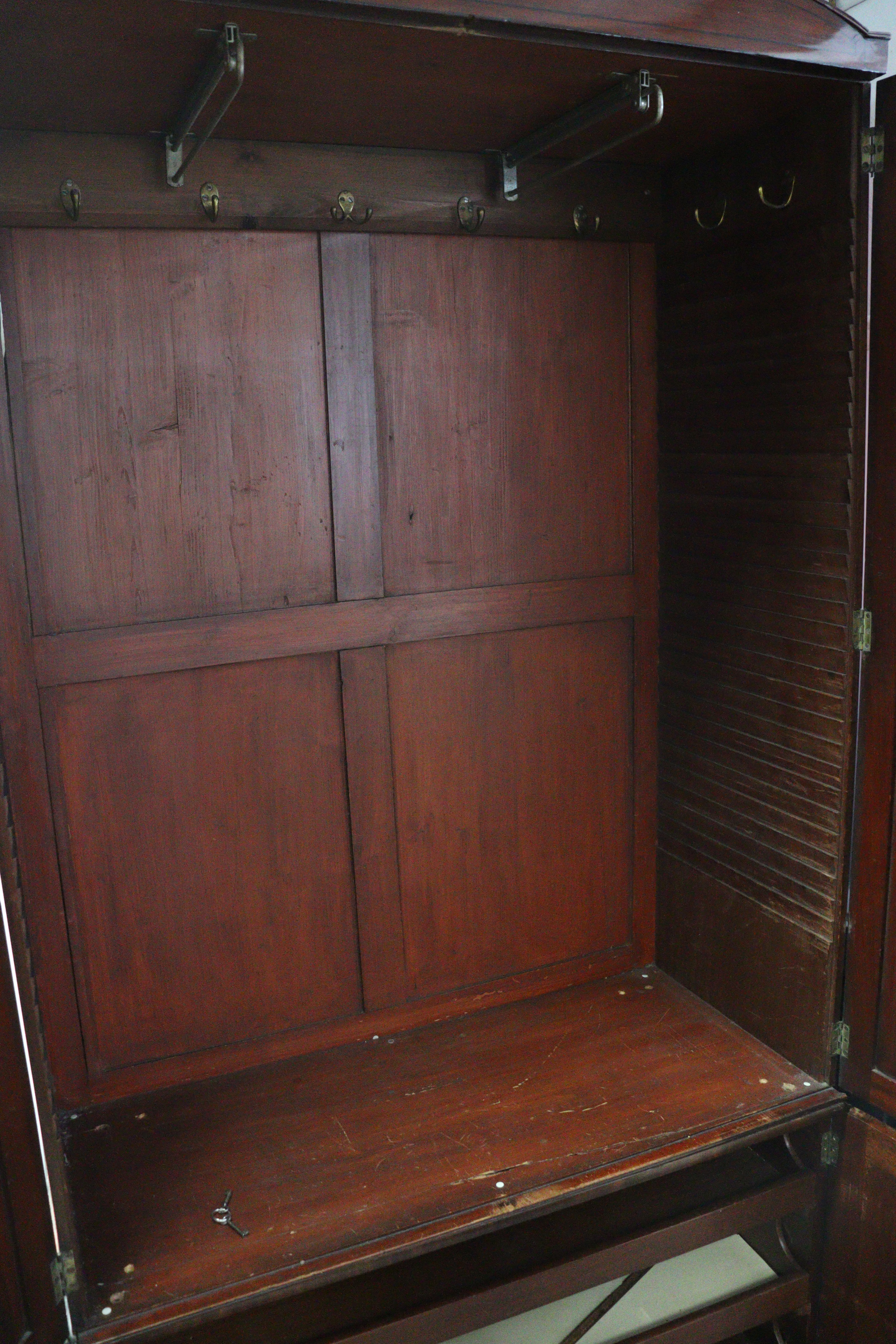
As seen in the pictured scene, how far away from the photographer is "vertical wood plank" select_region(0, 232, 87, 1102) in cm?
188

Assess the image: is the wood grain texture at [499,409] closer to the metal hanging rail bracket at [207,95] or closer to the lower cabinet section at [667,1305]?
the metal hanging rail bracket at [207,95]

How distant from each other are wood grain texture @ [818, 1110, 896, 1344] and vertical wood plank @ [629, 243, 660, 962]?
661 mm

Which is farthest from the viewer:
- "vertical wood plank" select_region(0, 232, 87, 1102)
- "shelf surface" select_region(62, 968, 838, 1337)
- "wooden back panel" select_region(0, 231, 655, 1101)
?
"wooden back panel" select_region(0, 231, 655, 1101)

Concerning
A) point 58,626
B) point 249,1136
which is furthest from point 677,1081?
point 58,626

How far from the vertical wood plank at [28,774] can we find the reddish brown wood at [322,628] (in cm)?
5

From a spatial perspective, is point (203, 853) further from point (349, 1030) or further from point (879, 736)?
point (879, 736)

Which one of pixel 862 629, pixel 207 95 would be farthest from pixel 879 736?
pixel 207 95

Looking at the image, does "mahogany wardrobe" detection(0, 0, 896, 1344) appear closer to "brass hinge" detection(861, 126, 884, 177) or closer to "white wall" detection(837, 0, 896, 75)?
"brass hinge" detection(861, 126, 884, 177)

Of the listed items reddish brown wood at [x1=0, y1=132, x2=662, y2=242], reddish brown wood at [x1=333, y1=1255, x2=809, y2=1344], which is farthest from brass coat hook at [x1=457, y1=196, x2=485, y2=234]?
reddish brown wood at [x1=333, y1=1255, x2=809, y2=1344]

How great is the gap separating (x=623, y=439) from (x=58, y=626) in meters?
1.27

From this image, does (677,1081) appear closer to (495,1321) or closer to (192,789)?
(495,1321)

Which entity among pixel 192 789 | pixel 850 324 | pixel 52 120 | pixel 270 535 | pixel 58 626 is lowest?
pixel 192 789

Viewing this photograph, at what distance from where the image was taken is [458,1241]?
181 centimetres

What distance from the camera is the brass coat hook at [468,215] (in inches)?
83.0
